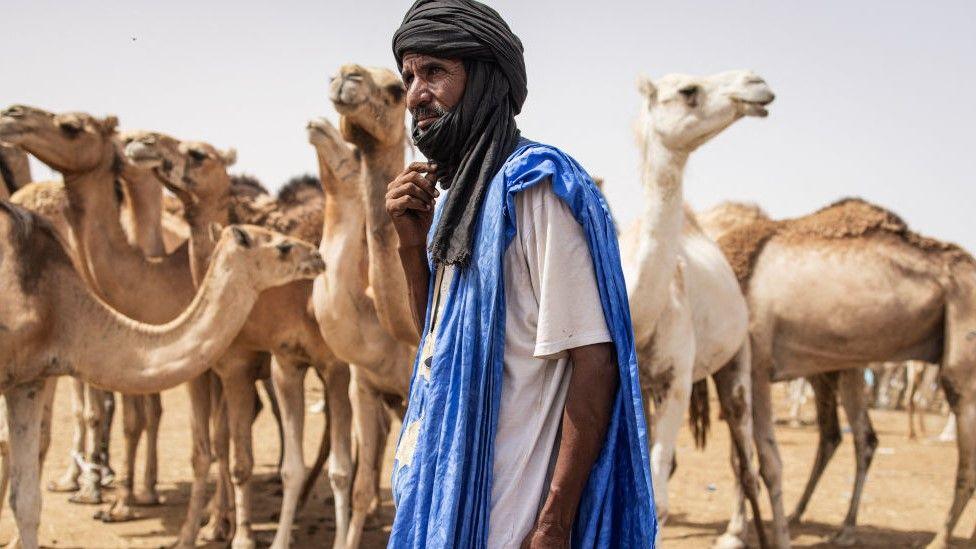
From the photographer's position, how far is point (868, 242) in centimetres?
845

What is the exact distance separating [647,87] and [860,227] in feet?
10.6

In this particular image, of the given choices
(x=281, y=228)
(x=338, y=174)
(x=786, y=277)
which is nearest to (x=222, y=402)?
(x=281, y=228)

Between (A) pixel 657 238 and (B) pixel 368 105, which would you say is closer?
(B) pixel 368 105

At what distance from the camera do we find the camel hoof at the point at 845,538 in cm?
848

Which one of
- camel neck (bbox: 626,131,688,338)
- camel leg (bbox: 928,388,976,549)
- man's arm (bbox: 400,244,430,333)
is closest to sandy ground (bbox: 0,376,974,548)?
camel leg (bbox: 928,388,976,549)

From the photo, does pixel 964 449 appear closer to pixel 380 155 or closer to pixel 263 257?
pixel 380 155

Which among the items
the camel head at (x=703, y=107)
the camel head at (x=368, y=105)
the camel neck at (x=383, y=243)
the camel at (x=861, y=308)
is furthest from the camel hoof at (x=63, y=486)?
the camel head at (x=703, y=107)

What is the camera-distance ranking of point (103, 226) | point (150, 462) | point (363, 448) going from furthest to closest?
point (150, 462) → point (103, 226) → point (363, 448)

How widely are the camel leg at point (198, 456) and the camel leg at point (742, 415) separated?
382cm

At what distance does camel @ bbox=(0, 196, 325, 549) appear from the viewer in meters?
5.66

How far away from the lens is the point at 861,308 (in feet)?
26.9

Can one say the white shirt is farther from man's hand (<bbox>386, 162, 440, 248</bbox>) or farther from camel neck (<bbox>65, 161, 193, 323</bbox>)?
camel neck (<bbox>65, 161, 193, 323</bbox>)

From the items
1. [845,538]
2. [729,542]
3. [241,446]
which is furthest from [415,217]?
[845,538]

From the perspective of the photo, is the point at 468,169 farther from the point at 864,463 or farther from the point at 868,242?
the point at 864,463
